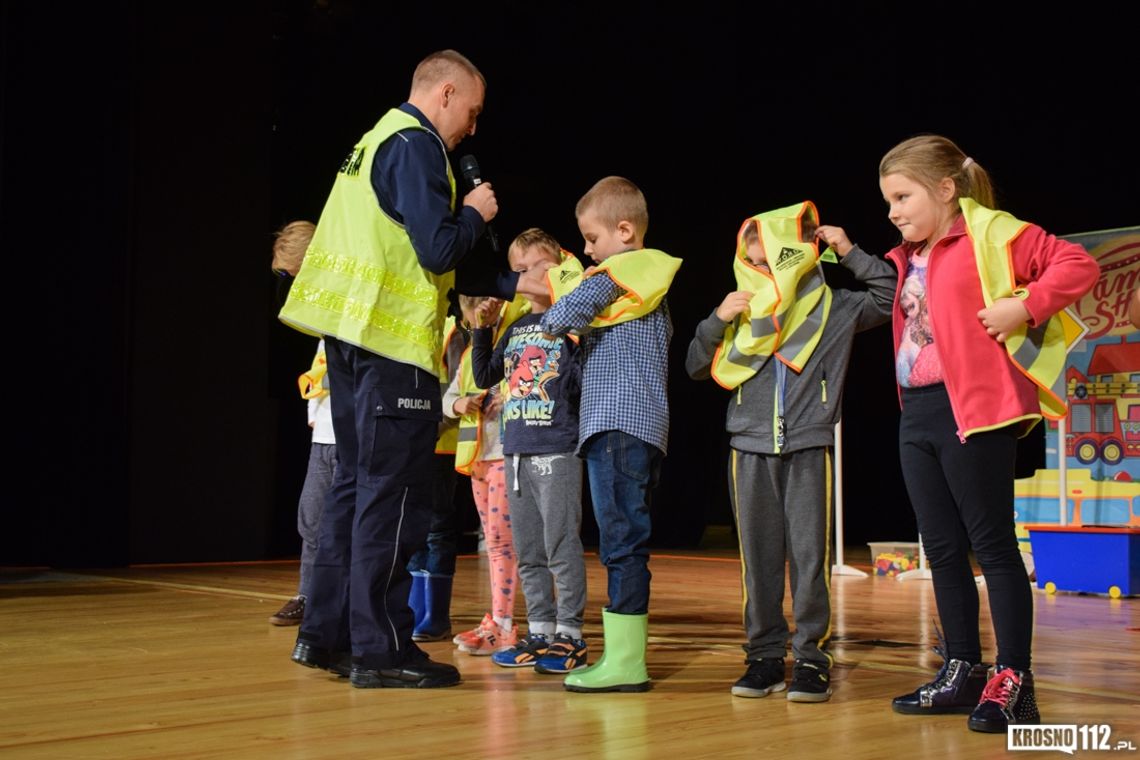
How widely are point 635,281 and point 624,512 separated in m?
0.46

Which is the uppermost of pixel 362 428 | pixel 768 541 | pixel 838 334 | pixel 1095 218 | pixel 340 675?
pixel 1095 218

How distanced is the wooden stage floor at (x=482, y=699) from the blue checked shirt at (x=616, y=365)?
1.69ft

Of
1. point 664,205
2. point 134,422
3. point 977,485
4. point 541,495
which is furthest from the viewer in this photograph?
point 664,205

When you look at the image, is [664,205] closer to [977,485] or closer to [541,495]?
[541,495]

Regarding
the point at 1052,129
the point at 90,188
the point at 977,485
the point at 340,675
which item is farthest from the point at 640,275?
the point at 90,188

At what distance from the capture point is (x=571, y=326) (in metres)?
2.36

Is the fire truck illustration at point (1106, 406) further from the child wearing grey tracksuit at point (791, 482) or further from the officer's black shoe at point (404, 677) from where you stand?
the officer's black shoe at point (404, 677)

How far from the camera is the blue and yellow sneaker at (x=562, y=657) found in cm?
254

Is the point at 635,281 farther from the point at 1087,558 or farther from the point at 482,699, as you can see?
the point at 1087,558

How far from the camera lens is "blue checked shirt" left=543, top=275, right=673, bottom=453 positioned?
2373mm

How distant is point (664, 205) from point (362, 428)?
17.4 feet

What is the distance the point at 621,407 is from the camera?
2.38m

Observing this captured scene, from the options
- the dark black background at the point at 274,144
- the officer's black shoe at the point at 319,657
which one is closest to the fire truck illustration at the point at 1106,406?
the dark black background at the point at 274,144

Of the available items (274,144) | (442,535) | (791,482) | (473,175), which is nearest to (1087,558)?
(442,535)
